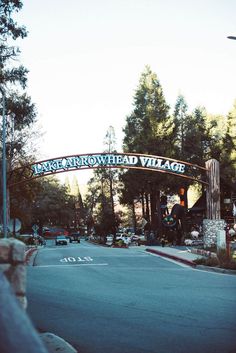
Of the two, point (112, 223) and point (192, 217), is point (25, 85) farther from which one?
point (192, 217)

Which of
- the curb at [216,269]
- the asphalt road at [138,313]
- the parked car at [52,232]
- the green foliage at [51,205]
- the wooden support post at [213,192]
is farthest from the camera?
the parked car at [52,232]

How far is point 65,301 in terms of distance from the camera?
32.6ft

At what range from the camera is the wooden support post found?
3050 cm

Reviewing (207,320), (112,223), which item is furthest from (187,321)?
(112,223)

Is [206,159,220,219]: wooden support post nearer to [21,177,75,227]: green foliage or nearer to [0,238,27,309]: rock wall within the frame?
[0,238,27,309]: rock wall

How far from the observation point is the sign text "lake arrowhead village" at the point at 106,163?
30406 millimetres

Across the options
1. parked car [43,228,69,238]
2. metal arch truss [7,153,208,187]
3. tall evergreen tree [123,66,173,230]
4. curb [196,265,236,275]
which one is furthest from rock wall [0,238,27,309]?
parked car [43,228,69,238]

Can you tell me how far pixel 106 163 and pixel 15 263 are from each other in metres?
27.1

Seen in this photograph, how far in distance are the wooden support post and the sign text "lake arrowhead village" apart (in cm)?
198

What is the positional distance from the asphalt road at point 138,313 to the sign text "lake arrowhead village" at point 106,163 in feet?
54.8

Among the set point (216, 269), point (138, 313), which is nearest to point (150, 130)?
point (216, 269)

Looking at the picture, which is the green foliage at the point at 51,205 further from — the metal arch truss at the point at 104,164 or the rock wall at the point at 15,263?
the rock wall at the point at 15,263

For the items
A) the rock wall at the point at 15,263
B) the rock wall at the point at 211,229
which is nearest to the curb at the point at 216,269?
the rock wall at the point at 211,229

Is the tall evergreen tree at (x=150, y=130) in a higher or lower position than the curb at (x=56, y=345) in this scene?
higher
